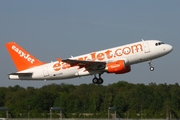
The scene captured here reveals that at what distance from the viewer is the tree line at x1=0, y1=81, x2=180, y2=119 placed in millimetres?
102000

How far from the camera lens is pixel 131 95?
415 feet

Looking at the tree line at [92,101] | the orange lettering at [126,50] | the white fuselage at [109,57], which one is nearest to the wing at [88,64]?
the white fuselage at [109,57]

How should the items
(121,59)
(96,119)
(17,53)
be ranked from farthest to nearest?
(96,119) → (17,53) → (121,59)

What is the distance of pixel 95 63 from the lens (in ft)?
221

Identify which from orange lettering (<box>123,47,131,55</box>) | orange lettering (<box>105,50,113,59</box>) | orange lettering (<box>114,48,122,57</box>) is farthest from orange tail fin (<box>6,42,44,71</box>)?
orange lettering (<box>123,47,131,55</box>)

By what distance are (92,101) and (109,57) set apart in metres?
49.3

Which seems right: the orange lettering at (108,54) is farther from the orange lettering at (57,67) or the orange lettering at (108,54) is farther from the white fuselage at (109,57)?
the orange lettering at (57,67)

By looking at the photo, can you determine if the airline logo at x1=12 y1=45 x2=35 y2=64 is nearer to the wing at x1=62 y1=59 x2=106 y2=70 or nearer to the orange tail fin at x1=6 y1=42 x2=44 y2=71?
the orange tail fin at x1=6 y1=42 x2=44 y2=71

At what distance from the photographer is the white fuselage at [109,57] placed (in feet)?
219

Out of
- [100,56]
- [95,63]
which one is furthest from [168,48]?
[95,63]

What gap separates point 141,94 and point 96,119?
3494 centimetres

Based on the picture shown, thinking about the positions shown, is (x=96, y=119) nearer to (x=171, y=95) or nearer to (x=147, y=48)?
(x=147, y=48)

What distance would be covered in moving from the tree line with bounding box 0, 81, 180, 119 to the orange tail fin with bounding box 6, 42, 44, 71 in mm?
24460

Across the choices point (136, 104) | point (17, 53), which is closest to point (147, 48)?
point (17, 53)
